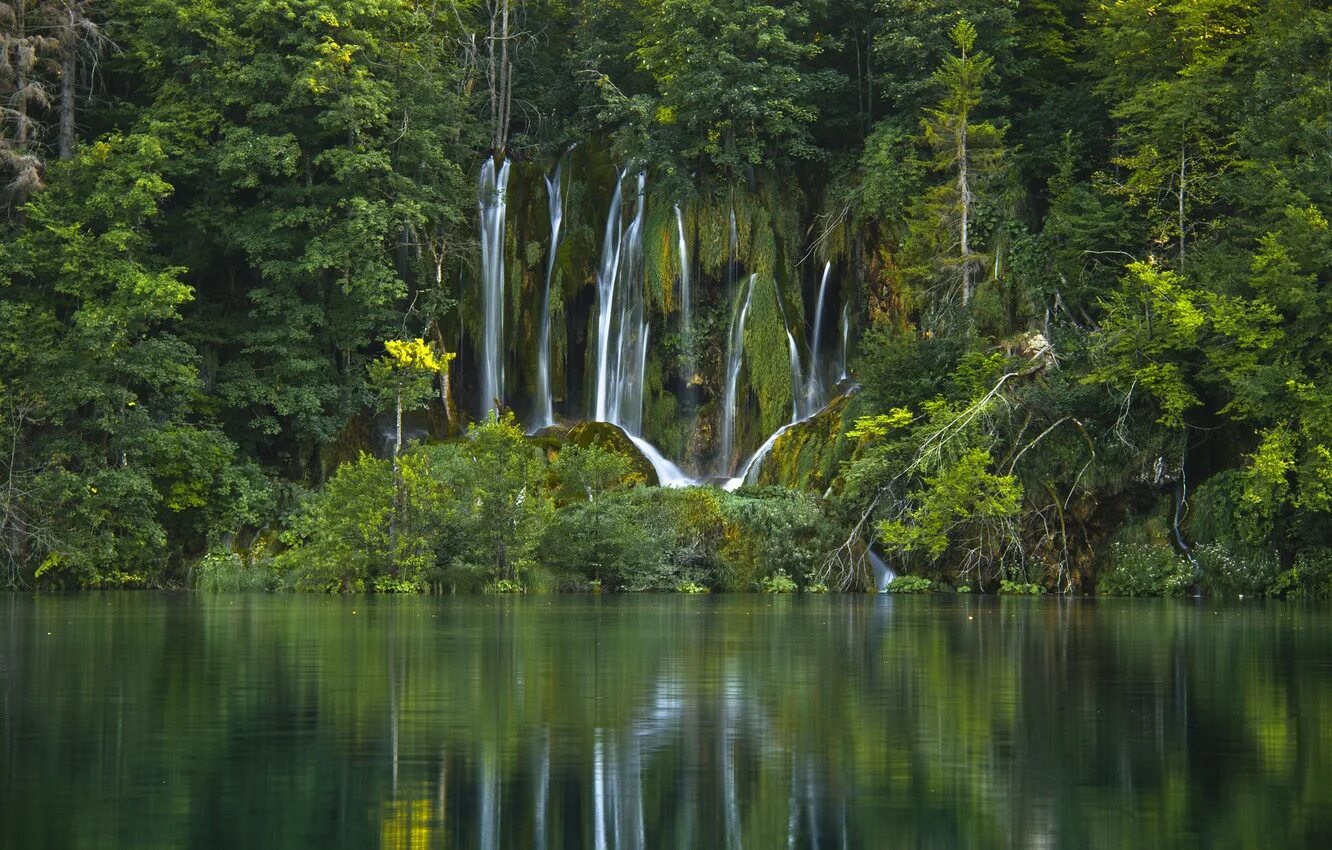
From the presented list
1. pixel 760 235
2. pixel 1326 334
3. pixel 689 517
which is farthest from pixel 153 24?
Result: pixel 1326 334

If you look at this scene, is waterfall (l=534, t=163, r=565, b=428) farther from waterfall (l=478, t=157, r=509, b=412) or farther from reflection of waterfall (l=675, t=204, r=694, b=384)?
reflection of waterfall (l=675, t=204, r=694, b=384)

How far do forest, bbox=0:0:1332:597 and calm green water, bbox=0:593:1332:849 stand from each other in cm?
1461

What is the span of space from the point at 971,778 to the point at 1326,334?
78.9 feet

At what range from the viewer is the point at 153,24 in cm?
4150

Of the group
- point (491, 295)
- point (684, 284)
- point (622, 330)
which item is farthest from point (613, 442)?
point (491, 295)

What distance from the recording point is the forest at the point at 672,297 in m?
32.8

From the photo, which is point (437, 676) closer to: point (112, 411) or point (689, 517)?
point (689, 517)

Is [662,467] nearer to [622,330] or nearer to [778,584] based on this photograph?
[622,330]

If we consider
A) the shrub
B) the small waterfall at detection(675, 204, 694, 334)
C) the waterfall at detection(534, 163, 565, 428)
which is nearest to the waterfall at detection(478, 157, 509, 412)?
the waterfall at detection(534, 163, 565, 428)

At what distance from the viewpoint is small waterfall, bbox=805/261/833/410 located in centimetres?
4241

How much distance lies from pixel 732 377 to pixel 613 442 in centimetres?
375

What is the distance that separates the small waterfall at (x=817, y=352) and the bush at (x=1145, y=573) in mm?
10936

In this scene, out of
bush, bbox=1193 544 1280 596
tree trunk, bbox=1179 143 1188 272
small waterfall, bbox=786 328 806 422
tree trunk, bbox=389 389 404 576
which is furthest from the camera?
small waterfall, bbox=786 328 806 422

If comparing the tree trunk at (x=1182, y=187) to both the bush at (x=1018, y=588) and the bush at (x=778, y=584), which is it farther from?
the bush at (x=778, y=584)
